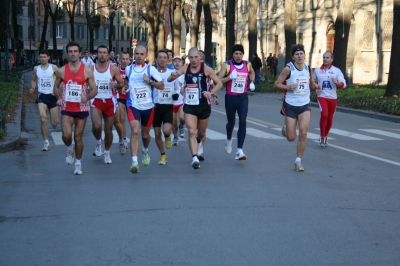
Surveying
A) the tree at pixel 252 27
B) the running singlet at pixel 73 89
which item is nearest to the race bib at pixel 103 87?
the running singlet at pixel 73 89

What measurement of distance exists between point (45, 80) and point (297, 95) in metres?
5.30

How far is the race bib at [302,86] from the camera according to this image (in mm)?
10961

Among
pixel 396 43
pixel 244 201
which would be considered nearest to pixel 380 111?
pixel 396 43

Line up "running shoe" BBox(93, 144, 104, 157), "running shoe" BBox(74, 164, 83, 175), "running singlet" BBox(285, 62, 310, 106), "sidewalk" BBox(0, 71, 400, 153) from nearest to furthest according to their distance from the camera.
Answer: "running shoe" BBox(74, 164, 83, 175), "running singlet" BBox(285, 62, 310, 106), "running shoe" BBox(93, 144, 104, 157), "sidewalk" BBox(0, 71, 400, 153)

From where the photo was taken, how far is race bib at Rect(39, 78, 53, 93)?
45.0 feet

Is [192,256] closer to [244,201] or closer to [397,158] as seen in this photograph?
[244,201]

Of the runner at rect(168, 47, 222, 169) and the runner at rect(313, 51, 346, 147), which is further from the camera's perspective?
the runner at rect(313, 51, 346, 147)

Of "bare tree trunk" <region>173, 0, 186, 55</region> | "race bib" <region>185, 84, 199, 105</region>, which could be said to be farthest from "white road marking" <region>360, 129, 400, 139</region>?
"bare tree trunk" <region>173, 0, 186, 55</region>

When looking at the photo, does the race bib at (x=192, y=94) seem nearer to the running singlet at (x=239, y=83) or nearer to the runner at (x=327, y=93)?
the running singlet at (x=239, y=83)

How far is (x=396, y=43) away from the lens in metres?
24.6

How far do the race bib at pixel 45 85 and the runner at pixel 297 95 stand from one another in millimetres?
4849

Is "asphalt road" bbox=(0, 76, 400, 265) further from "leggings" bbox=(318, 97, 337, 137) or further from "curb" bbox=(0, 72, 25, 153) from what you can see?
"leggings" bbox=(318, 97, 337, 137)

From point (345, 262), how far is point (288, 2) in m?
29.2

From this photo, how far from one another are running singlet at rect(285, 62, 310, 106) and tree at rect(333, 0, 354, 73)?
19.3m
